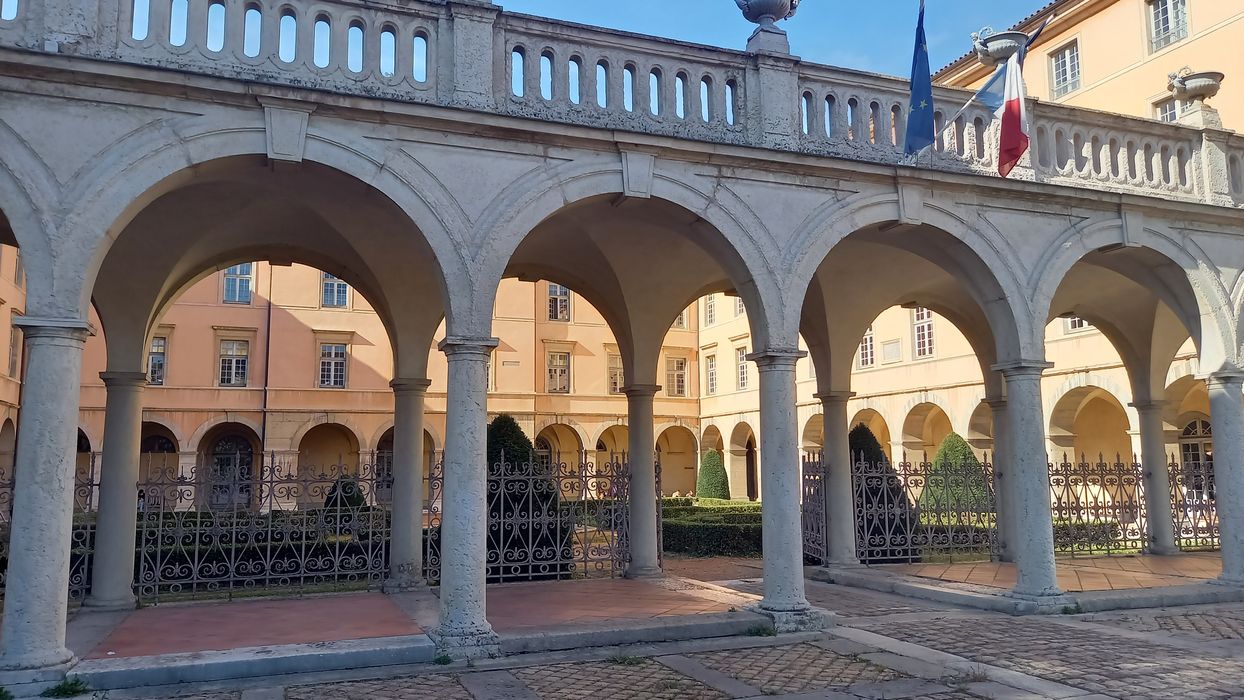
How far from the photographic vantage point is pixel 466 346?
8.13 metres

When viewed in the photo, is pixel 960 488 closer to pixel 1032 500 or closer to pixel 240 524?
pixel 1032 500

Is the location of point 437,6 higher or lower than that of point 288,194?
higher

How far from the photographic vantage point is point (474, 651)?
7703mm

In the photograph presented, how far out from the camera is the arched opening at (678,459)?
126 ft

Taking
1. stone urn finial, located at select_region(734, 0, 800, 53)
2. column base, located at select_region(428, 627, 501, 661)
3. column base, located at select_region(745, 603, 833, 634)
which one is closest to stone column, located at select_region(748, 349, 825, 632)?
column base, located at select_region(745, 603, 833, 634)

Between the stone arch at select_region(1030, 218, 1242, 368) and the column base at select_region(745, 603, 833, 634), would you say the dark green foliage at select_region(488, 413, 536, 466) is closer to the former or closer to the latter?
the column base at select_region(745, 603, 833, 634)

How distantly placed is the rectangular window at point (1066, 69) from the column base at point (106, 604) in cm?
2634

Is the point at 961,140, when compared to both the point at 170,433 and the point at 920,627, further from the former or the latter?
the point at 170,433

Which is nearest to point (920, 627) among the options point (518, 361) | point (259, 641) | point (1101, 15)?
point (259, 641)

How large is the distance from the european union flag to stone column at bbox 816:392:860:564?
4.99 m

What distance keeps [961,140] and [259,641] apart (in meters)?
9.25

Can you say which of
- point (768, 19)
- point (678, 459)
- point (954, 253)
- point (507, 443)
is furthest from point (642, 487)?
point (678, 459)

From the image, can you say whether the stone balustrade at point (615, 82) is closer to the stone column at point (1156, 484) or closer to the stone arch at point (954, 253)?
the stone arch at point (954, 253)

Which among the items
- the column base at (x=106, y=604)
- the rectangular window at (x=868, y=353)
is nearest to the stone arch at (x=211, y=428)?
the rectangular window at (x=868, y=353)
